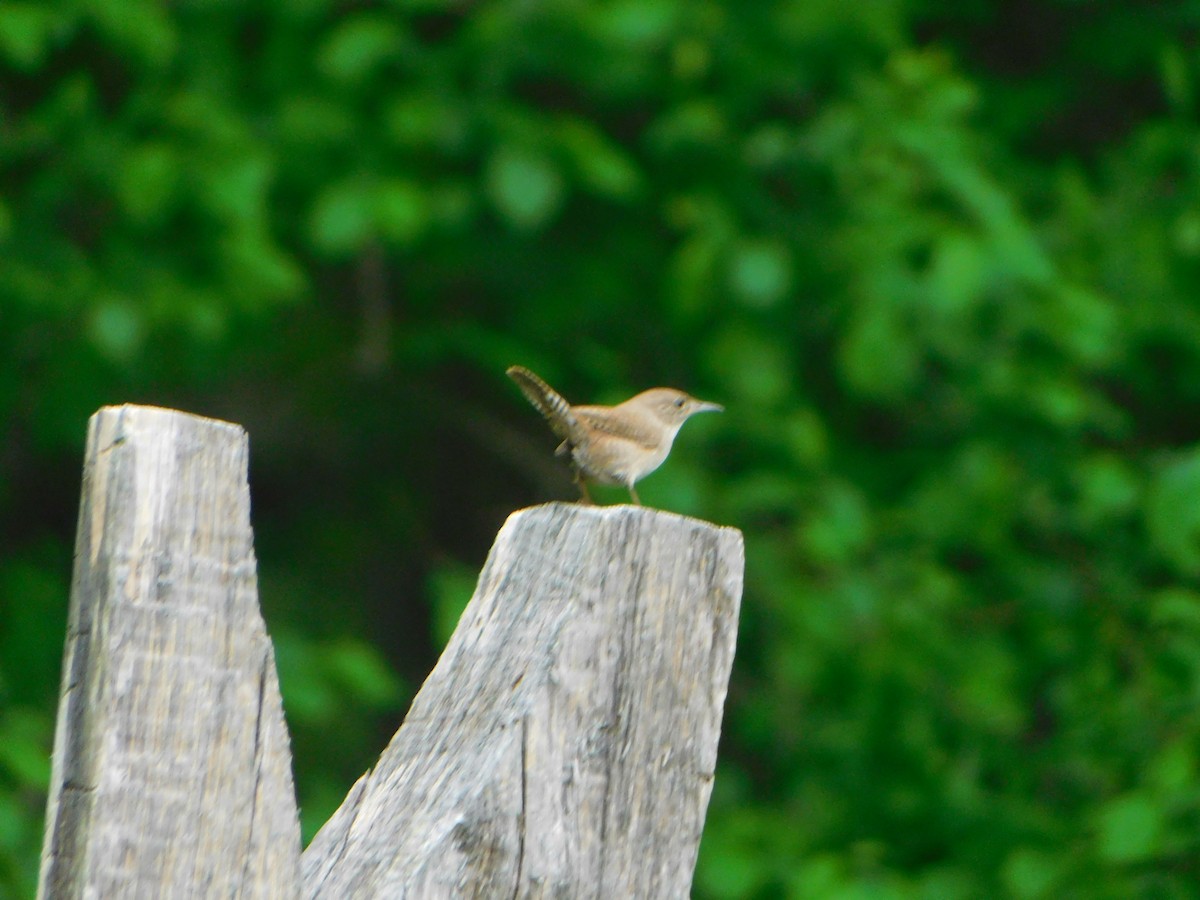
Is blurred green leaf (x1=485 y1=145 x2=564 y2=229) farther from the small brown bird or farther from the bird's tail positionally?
the bird's tail

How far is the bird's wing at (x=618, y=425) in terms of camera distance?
3553 millimetres

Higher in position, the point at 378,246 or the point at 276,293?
the point at 378,246

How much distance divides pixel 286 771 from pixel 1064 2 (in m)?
5.59

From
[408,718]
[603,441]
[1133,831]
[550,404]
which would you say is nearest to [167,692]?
[408,718]

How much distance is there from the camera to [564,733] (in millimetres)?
1381

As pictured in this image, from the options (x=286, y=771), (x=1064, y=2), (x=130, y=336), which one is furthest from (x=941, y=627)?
(x=286, y=771)

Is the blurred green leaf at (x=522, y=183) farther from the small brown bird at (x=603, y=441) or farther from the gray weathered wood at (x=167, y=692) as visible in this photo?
the gray weathered wood at (x=167, y=692)

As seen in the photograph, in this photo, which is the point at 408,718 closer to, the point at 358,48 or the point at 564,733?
the point at 564,733

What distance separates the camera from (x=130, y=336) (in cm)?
471

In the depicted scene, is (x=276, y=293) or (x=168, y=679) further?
(x=276, y=293)

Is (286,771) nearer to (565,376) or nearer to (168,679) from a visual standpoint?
(168,679)

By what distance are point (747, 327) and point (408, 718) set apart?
3.99 m

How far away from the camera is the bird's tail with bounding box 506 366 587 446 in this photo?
292 cm

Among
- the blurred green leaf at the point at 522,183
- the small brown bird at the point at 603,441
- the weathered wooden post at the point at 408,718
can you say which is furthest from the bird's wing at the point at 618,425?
the weathered wooden post at the point at 408,718
